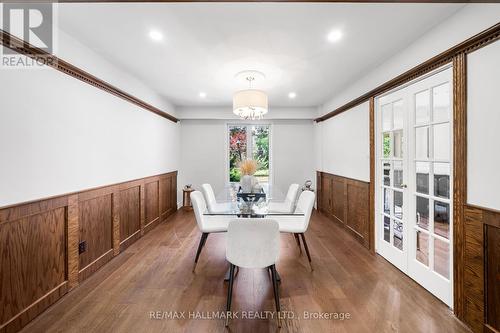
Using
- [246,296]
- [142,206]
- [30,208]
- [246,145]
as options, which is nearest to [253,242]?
[246,296]

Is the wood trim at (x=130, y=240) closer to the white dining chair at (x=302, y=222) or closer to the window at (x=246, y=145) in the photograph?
the white dining chair at (x=302, y=222)

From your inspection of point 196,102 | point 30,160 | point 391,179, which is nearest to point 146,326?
point 30,160

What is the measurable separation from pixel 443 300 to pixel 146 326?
8.43ft

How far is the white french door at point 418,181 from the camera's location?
6.90ft

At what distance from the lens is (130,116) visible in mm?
3465

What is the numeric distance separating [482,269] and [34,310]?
11.6 feet

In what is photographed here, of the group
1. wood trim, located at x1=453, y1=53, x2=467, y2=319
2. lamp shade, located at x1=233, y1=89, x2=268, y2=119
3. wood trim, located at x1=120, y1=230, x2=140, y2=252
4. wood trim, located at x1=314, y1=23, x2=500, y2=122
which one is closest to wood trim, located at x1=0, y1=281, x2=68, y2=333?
wood trim, located at x1=120, y1=230, x2=140, y2=252

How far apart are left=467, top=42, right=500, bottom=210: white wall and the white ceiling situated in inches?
21.5

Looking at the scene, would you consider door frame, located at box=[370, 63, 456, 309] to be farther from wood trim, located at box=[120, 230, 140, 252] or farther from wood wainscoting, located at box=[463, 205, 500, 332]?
wood trim, located at box=[120, 230, 140, 252]

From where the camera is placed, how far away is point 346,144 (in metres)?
4.14

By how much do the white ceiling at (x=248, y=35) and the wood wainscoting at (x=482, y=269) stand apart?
170 cm

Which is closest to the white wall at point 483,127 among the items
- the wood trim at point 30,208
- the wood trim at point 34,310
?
the wood trim at point 30,208

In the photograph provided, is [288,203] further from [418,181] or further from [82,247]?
[82,247]

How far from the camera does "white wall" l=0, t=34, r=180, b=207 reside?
5.76 feet
